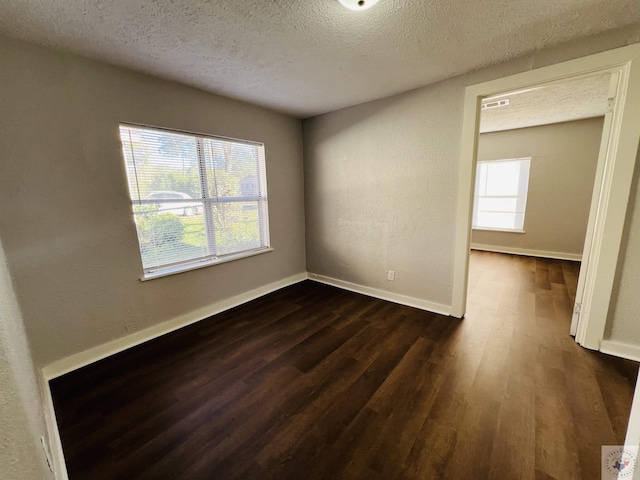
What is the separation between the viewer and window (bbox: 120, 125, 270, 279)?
227 centimetres

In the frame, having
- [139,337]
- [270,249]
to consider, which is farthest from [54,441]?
[270,249]

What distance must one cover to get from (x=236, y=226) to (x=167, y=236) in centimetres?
76

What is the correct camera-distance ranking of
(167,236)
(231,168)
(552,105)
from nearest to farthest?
1. (167,236)
2. (231,168)
3. (552,105)

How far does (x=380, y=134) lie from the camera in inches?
115

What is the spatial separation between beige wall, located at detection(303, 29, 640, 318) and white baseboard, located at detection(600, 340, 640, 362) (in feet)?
0.54

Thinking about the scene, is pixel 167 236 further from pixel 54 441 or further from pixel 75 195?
pixel 54 441

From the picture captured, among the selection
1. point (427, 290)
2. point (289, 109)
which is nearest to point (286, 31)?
point (289, 109)

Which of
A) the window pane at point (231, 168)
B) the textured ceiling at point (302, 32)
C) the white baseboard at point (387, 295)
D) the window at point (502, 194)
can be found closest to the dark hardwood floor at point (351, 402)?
the white baseboard at point (387, 295)

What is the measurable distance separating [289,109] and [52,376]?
3311 millimetres

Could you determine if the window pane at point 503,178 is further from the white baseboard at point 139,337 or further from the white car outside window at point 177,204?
the white car outside window at point 177,204

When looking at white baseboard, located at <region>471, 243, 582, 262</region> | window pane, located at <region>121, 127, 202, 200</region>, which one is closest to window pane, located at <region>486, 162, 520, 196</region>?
white baseboard, located at <region>471, 243, 582, 262</region>

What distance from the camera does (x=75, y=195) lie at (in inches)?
→ 76.0

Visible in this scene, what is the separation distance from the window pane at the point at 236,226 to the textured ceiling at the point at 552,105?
118 inches

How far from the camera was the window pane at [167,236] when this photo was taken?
2.30 meters
